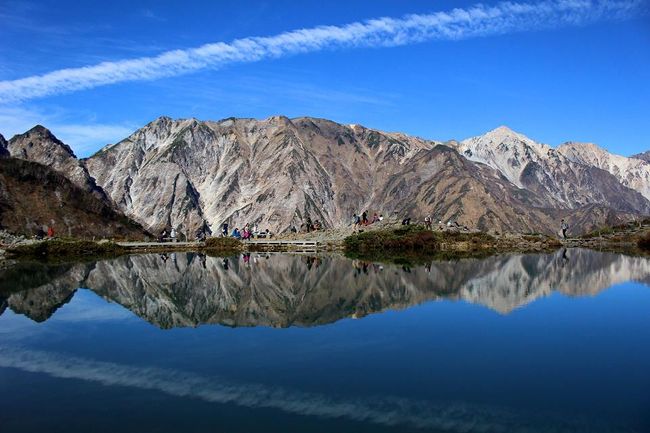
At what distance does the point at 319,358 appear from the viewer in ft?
76.0

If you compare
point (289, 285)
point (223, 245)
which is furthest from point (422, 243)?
point (289, 285)

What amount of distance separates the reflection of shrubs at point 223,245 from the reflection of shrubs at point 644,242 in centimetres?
5397

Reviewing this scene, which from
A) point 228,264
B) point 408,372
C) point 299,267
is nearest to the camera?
point 408,372

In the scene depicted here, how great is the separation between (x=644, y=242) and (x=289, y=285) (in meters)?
64.6

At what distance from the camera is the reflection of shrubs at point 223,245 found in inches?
3327

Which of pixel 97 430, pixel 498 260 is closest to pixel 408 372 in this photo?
pixel 97 430

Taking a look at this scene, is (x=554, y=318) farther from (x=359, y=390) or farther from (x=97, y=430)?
(x=97, y=430)

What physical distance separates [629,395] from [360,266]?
3908 cm

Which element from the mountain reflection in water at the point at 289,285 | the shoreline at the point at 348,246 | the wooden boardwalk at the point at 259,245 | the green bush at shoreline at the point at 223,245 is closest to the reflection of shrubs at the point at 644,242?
the shoreline at the point at 348,246

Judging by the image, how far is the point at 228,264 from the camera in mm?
60625

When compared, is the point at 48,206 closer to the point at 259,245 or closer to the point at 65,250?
the point at 65,250

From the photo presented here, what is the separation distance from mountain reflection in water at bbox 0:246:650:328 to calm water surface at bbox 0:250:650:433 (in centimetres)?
28

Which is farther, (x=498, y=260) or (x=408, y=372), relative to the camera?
(x=498, y=260)

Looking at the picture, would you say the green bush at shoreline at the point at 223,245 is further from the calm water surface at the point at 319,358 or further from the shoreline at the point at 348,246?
the calm water surface at the point at 319,358
